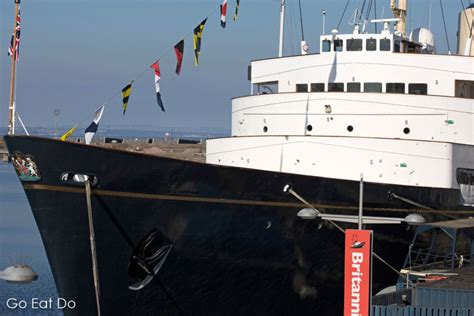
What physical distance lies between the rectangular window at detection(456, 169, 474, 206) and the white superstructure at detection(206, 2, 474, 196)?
52 millimetres

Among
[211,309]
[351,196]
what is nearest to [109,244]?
[211,309]

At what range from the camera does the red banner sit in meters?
20.1

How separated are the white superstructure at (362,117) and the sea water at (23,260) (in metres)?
10.3

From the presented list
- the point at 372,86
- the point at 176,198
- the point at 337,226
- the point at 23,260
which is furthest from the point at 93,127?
the point at 23,260

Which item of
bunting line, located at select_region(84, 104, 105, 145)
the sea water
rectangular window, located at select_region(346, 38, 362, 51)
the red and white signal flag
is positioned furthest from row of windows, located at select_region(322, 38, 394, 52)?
the sea water

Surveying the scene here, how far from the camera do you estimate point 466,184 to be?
27250 mm

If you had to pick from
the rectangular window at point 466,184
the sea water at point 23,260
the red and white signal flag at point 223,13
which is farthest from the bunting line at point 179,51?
the sea water at point 23,260

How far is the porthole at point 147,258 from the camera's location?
72.7 ft

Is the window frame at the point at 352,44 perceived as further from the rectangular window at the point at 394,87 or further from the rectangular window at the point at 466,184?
the rectangular window at the point at 466,184

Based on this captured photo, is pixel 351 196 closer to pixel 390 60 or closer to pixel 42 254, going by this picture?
pixel 390 60

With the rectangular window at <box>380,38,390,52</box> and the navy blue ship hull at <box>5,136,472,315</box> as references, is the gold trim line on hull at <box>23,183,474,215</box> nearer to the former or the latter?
the navy blue ship hull at <box>5,136,472,315</box>

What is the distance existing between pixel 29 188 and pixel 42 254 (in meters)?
29.2

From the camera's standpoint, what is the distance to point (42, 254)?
164ft

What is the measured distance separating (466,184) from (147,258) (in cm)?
850
